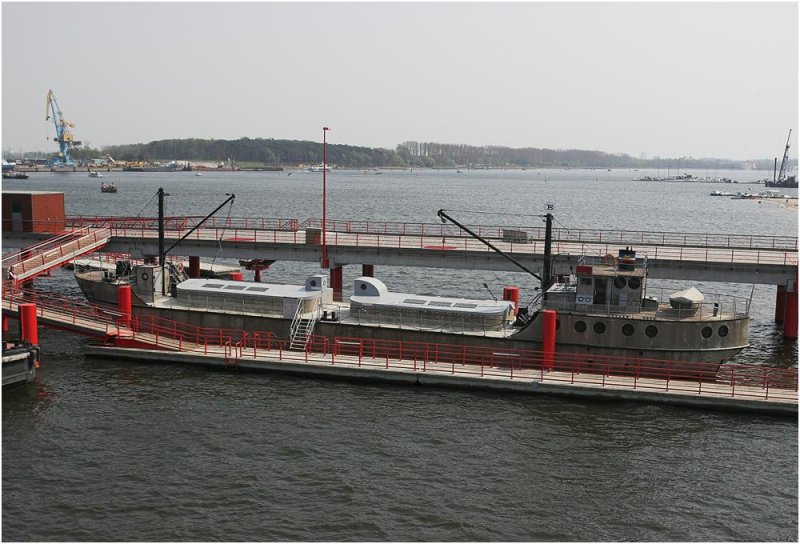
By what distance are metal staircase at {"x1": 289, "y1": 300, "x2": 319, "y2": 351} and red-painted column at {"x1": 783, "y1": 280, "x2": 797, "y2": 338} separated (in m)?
28.6

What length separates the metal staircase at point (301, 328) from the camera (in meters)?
44.1

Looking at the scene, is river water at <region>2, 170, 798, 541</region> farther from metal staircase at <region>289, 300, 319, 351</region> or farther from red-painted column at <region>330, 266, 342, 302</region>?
red-painted column at <region>330, 266, 342, 302</region>

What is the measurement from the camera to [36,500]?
28.3 m

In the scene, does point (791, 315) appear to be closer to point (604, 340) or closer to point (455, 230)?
point (604, 340)

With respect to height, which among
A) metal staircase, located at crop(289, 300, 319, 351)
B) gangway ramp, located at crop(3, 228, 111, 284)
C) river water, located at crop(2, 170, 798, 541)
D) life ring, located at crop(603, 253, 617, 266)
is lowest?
river water, located at crop(2, 170, 798, 541)

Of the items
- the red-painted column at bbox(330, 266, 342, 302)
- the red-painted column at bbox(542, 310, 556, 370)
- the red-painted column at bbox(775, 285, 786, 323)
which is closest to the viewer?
the red-painted column at bbox(542, 310, 556, 370)

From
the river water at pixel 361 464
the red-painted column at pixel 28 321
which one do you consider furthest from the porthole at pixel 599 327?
the red-painted column at pixel 28 321

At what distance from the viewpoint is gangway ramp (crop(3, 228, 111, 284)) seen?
50156 millimetres

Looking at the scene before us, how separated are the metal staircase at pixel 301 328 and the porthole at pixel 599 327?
48.2ft

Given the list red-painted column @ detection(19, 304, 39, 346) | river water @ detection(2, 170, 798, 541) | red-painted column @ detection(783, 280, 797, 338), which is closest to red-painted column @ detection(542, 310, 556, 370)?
river water @ detection(2, 170, 798, 541)

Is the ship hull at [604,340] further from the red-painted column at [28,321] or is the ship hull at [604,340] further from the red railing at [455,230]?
the red-painted column at [28,321]

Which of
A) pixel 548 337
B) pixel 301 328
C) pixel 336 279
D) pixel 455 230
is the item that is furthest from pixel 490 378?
pixel 455 230

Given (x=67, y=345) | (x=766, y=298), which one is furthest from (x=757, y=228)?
(x=67, y=345)

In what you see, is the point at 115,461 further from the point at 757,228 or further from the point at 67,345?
the point at 757,228
